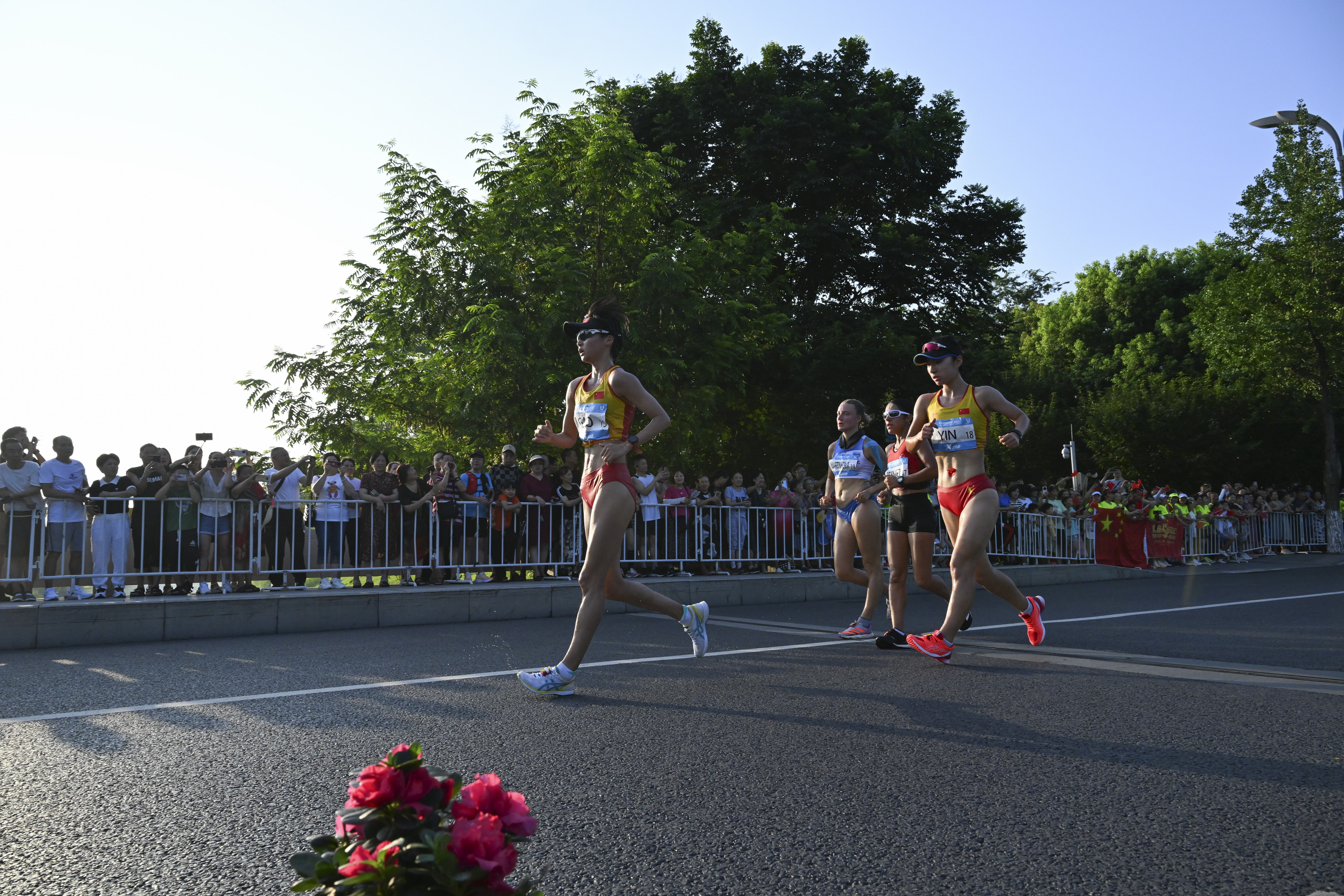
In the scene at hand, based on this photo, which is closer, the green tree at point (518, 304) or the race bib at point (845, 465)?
the race bib at point (845, 465)

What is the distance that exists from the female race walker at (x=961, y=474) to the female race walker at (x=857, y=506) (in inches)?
47.6

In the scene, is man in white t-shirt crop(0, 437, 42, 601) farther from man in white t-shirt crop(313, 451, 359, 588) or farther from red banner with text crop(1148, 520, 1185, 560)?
red banner with text crop(1148, 520, 1185, 560)

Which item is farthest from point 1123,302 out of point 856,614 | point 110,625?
point 110,625

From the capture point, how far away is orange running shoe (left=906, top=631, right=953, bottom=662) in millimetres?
6633

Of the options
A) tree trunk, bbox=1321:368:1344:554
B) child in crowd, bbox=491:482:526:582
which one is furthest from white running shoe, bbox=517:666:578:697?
tree trunk, bbox=1321:368:1344:554

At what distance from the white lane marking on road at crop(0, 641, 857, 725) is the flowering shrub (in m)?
4.16

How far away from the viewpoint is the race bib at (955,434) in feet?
22.8

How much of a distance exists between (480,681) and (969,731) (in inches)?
114

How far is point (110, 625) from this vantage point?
9203 mm

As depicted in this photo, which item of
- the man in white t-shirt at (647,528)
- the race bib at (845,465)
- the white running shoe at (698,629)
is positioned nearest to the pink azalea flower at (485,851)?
the white running shoe at (698,629)

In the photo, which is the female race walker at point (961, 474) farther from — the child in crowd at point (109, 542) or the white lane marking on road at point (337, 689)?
the child in crowd at point (109, 542)

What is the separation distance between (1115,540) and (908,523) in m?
14.7

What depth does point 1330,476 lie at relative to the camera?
101 ft

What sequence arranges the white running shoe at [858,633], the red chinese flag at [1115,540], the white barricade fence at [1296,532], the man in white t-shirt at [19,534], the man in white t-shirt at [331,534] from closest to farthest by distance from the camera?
the white running shoe at [858,633] → the man in white t-shirt at [19,534] → the man in white t-shirt at [331,534] → the red chinese flag at [1115,540] → the white barricade fence at [1296,532]
